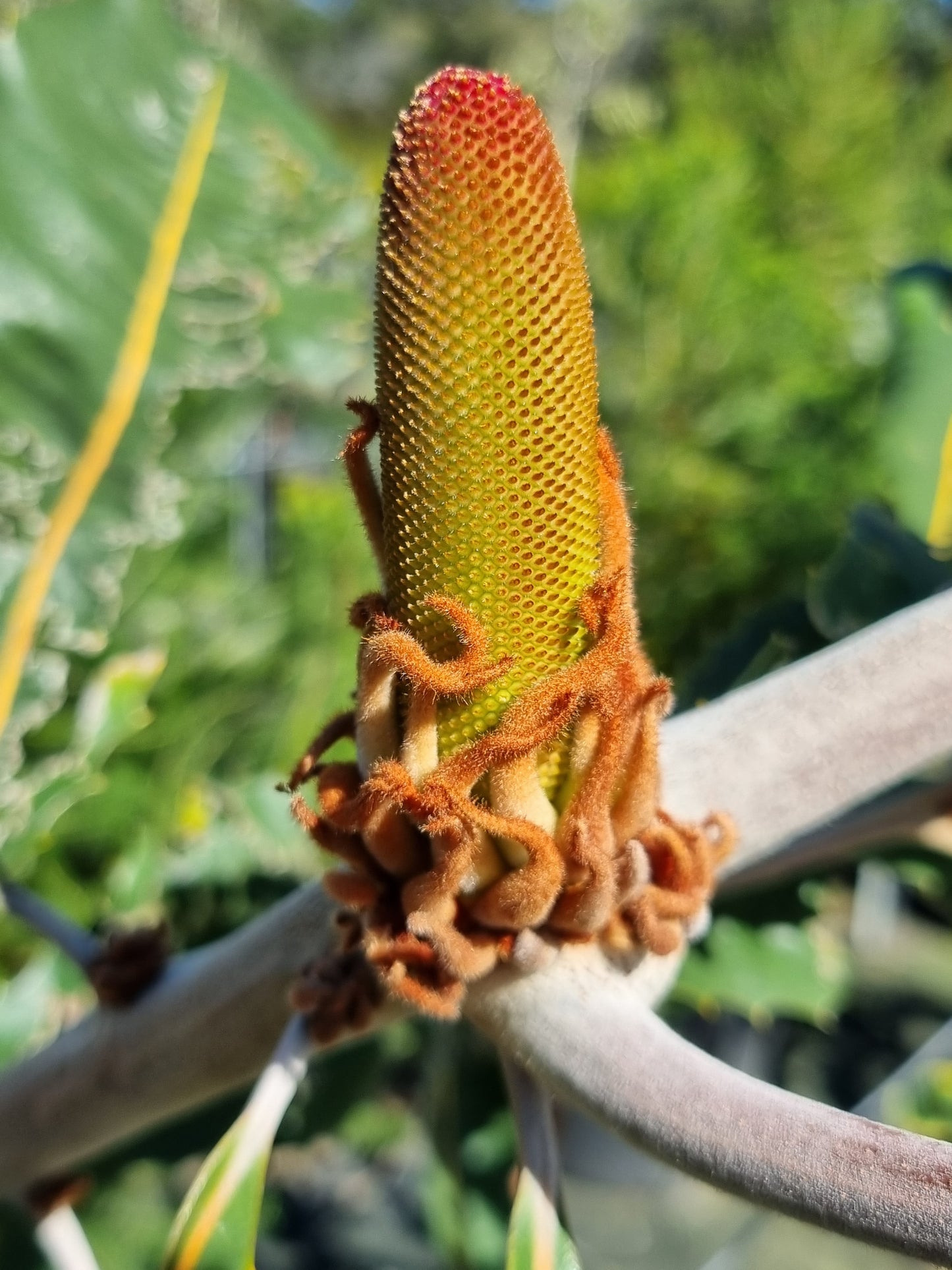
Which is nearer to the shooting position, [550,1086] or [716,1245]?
[550,1086]

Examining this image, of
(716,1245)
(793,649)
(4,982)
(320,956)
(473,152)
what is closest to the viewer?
(473,152)

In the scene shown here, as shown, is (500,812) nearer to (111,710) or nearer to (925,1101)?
(111,710)

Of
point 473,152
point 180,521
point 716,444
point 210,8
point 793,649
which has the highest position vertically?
point 210,8

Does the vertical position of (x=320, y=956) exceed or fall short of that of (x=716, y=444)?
it exceeds it

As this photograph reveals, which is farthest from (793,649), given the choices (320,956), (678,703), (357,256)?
(357,256)

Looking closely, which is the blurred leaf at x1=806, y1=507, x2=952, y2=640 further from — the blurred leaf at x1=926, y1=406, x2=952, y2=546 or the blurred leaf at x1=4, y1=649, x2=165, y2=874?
the blurred leaf at x1=4, y1=649, x2=165, y2=874

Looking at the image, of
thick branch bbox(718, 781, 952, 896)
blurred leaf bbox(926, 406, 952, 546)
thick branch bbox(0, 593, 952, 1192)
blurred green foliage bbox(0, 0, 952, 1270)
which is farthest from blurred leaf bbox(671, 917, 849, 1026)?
thick branch bbox(0, 593, 952, 1192)

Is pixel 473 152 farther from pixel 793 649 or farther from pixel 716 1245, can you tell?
pixel 716 1245
